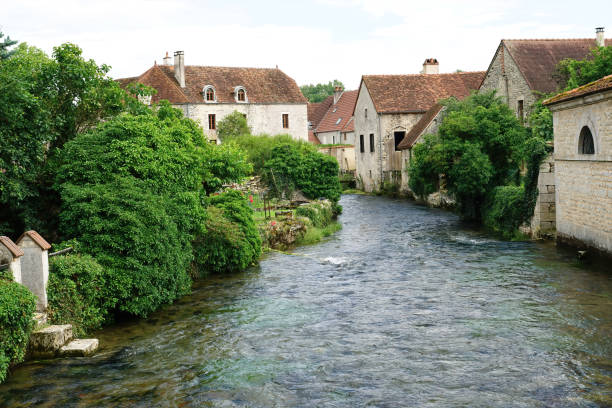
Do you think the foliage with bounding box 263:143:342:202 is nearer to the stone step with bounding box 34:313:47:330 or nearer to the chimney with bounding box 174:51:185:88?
the chimney with bounding box 174:51:185:88

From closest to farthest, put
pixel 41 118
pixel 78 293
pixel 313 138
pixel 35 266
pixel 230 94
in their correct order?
pixel 35 266
pixel 78 293
pixel 41 118
pixel 230 94
pixel 313 138

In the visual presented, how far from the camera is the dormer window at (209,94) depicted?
151 feet

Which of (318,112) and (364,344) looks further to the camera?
(318,112)

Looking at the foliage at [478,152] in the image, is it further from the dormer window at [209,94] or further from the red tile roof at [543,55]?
the dormer window at [209,94]

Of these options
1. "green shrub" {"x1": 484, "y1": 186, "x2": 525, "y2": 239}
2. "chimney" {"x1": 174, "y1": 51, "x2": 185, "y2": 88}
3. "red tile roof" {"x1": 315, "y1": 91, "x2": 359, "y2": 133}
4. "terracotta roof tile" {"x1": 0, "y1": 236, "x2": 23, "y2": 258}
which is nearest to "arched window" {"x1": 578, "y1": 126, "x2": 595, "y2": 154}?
"green shrub" {"x1": 484, "y1": 186, "x2": 525, "y2": 239}

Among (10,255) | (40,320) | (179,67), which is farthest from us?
(179,67)

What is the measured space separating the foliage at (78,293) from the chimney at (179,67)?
35.7m

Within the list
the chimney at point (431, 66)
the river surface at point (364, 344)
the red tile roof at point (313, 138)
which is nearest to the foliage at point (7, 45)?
the river surface at point (364, 344)

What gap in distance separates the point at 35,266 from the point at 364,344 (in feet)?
19.8

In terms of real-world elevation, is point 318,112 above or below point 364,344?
above

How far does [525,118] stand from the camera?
33.1m

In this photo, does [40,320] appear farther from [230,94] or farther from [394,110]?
[230,94]

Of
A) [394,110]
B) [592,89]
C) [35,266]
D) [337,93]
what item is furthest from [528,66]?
[337,93]

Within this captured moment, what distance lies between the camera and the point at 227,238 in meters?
16.9
